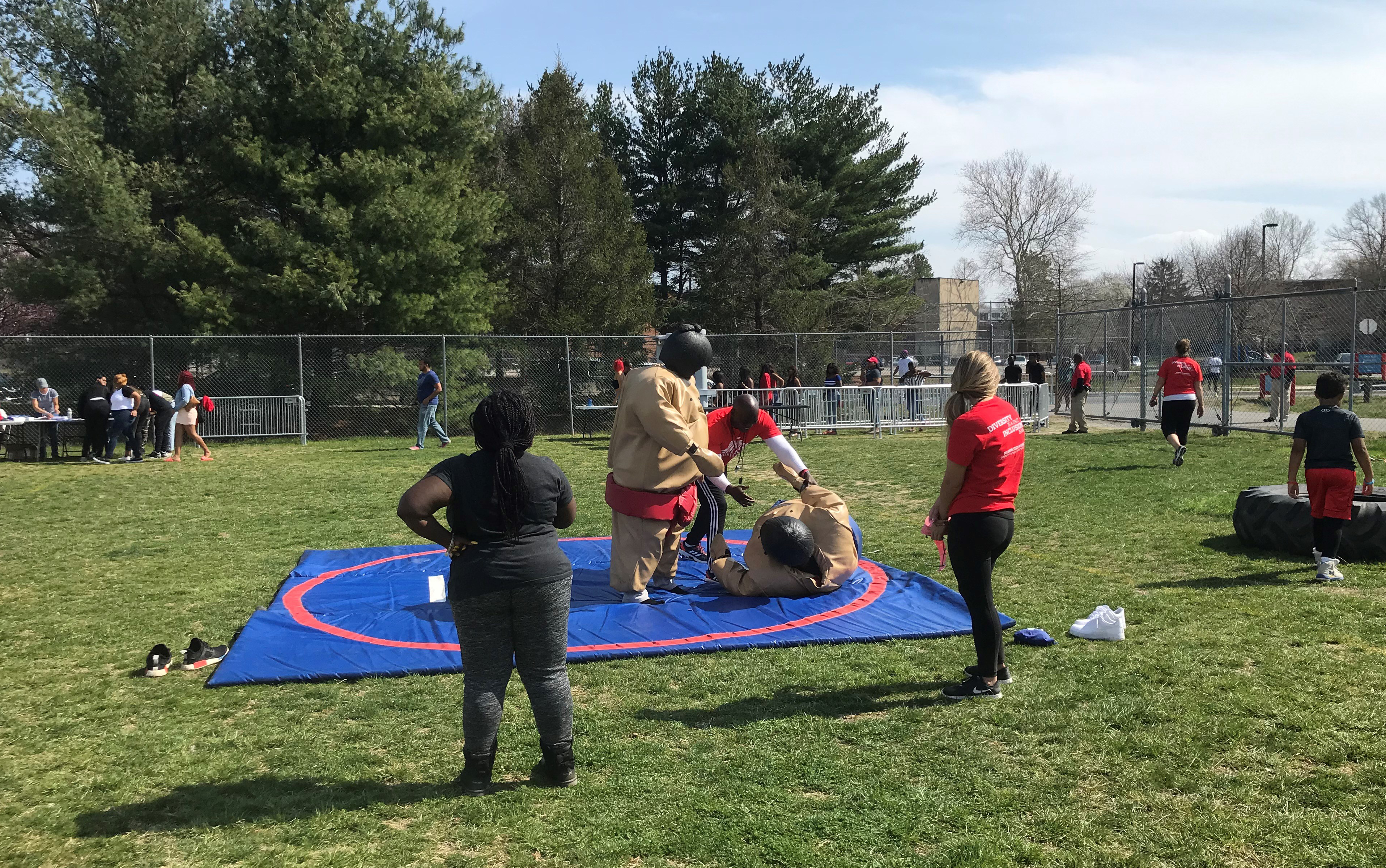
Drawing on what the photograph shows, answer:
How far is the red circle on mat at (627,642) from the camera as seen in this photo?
20.2ft

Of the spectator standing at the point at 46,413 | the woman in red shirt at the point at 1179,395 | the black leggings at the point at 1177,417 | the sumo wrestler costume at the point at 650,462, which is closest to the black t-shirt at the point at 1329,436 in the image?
the sumo wrestler costume at the point at 650,462

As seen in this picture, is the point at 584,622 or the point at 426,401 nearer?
the point at 584,622

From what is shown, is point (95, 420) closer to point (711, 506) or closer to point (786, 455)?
point (711, 506)

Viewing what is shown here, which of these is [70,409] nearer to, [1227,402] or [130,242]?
[130,242]

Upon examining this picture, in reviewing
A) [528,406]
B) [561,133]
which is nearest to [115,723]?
[528,406]

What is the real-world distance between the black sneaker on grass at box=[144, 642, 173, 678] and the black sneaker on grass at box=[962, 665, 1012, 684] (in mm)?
4455

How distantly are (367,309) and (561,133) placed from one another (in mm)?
8268

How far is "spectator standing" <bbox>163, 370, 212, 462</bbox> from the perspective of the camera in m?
18.6

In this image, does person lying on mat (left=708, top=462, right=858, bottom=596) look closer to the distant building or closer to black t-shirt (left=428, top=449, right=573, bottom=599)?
black t-shirt (left=428, top=449, right=573, bottom=599)

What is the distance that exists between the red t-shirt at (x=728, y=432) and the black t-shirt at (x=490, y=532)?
11.7ft

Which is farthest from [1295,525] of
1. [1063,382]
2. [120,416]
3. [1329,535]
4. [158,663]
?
[1063,382]

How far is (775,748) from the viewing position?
457 cm

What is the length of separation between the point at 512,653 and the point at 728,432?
4.02 metres

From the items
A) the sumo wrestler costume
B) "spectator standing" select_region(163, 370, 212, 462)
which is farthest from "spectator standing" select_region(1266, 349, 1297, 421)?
"spectator standing" select_region(163, 370, 212, 462)
